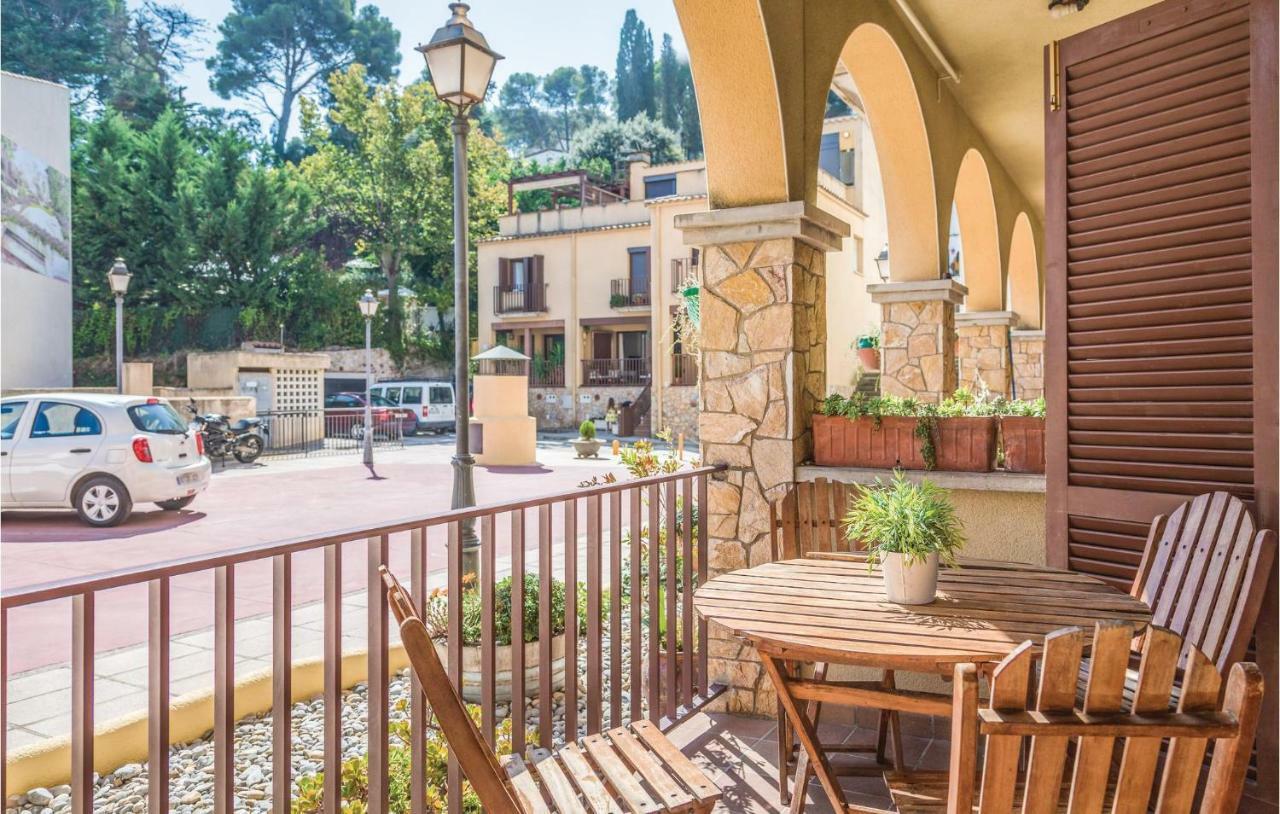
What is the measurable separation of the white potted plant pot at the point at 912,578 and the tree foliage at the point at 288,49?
38.0 meters

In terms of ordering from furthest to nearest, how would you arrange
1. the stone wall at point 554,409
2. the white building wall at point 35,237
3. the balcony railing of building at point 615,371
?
the stone wall at point 554,409, the balcony railing of building at point 615,371, the white building wall at point 35,237

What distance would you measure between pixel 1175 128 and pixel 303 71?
41.5 m

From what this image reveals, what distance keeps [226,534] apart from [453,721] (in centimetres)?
741

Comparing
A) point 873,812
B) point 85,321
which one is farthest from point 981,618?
point 85,321

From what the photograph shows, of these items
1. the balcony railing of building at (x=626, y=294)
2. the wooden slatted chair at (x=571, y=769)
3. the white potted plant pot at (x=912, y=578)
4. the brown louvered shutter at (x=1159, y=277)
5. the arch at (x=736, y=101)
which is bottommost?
the wooden slatted chair at (x=571, y=769)

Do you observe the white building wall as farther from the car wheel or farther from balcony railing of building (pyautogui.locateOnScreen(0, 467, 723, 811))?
balcony railing of building (pyautogui.locateOnScreen(0, 467, 723, 811))

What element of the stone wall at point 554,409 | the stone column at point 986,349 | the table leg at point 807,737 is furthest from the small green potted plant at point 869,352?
the stone wall at point 554,409

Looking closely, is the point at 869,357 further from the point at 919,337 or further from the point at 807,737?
the point at 807,737

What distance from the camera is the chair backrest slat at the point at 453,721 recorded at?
45.7 inches

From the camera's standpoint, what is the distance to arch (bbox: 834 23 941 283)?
477cm

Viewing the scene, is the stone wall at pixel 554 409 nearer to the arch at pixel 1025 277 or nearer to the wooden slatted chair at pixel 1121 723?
the arch at pixel 1025 277

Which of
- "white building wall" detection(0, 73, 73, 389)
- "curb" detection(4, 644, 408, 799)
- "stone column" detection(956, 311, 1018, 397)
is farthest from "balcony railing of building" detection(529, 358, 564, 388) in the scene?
"curb" detection(4, 644, 408, 799)

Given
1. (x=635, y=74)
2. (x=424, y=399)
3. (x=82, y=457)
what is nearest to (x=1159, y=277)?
(x=82, y=457)

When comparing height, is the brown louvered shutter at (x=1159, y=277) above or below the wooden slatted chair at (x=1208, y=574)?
above
